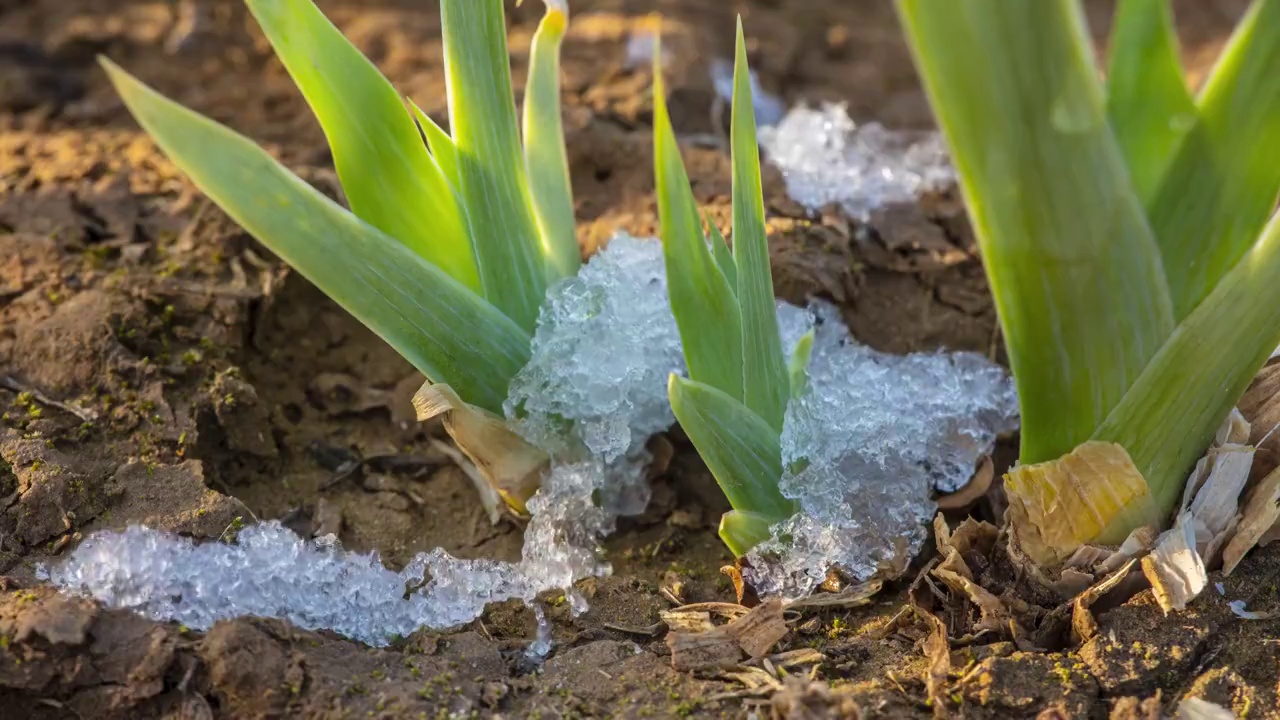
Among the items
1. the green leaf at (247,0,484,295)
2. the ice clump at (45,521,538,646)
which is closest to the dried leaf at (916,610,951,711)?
the ice clump at (45,521,538,646)

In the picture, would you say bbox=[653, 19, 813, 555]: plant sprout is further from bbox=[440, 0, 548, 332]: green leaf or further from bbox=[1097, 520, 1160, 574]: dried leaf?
bbox=[1097, 520, 1160, 574]: dried leaf

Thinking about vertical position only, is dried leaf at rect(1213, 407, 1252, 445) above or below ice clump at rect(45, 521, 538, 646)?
above

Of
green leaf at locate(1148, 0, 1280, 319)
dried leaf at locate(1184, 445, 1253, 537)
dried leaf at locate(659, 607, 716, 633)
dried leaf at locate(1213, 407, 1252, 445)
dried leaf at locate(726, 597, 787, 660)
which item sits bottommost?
dried leaf at locate(659, 607, 716, 633)

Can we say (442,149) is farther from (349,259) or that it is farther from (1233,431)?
(1233,431)

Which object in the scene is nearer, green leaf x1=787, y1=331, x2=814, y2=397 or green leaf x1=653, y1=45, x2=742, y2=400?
green leaf x1=653, y1=45, x2=742, y2=400

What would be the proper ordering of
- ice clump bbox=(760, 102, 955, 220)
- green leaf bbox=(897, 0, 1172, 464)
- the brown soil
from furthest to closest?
ice clump bbox=(760, 102, 955, 220) < the brown soil < green leaf bbox=(897, 0, 1172, 464)

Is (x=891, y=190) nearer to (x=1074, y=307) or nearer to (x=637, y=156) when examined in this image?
(x=637, y=156)

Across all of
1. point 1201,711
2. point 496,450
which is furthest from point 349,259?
point 1201,711
